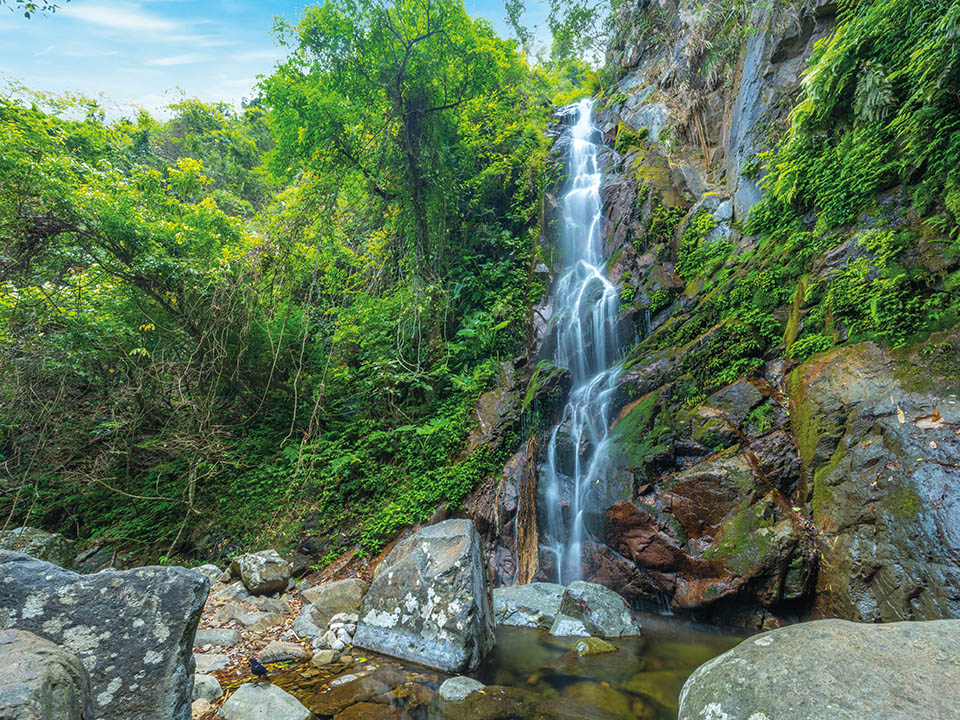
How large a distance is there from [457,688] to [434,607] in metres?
0.76

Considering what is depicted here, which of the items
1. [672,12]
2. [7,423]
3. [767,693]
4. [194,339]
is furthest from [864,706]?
[672,12]

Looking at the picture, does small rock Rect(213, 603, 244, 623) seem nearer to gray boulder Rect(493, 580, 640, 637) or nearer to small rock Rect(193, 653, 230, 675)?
small rock Rect(193, 653, 230, 675)

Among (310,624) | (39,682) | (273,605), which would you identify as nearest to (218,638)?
(310,624)

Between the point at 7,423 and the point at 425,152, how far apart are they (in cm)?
1063

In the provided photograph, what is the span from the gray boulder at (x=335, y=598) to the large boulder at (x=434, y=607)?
0.84 metres

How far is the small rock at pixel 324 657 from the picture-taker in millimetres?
3844

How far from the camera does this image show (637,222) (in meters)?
10.5

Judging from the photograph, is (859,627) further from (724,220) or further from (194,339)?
(194,339)

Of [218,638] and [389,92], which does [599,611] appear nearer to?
[218,638]

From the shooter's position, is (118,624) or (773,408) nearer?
(118,624)

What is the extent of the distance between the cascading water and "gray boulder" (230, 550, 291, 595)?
3.98 m

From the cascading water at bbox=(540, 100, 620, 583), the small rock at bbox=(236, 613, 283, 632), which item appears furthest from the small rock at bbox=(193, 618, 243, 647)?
the cascading water at bbox=(540, 100, 620, 583)

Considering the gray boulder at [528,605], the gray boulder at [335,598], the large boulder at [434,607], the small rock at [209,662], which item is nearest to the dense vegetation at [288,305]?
the gray boulder at [335,598]

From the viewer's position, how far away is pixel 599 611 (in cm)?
482
